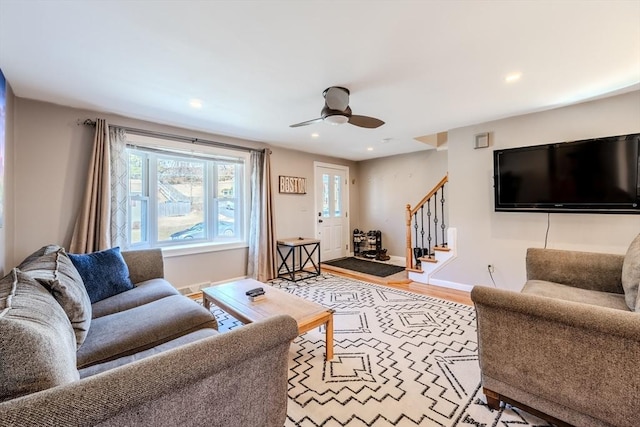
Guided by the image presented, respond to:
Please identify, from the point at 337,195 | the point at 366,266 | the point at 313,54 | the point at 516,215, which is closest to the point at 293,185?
the point at 337,195

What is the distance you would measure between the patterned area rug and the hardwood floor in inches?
13.1

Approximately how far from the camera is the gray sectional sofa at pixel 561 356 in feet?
3.76

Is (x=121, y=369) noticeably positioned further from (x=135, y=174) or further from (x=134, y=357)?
(x=135, y=174)

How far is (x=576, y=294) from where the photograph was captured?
201 cm

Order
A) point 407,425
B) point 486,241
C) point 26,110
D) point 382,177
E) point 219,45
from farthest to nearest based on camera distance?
point 382,177, point 486,241, point 26,110, point 219,45, point 407,425

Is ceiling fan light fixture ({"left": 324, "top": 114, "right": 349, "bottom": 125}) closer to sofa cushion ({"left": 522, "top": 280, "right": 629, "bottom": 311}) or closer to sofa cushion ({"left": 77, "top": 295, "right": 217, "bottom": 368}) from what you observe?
sofa cushion ({"left": 77, "top": 295, "right": 217, "bottom": 368})

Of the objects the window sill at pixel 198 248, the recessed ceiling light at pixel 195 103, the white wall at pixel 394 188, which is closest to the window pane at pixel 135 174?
the window sill at pixel 198 248

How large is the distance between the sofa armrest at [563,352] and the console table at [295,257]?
3.20m

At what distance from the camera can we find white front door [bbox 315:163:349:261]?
5586 millimetres

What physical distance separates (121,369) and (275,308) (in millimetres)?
1465

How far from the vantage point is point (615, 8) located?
1537mm

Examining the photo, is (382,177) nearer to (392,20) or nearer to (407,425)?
(392,20)

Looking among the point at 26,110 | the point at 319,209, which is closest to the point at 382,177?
the point at 319,209

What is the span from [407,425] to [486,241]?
2.83m
